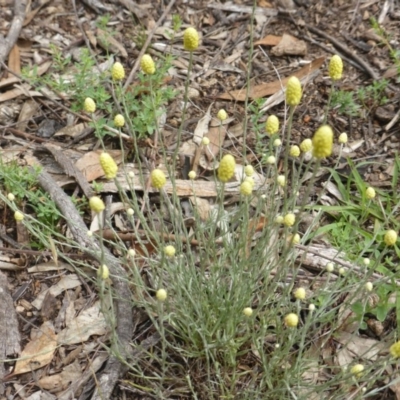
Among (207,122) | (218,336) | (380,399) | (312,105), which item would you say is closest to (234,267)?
(218,336)

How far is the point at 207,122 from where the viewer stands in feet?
10.4

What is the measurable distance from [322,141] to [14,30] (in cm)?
275

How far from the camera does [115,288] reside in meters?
2.40

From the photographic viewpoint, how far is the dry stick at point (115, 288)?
84.6 inches

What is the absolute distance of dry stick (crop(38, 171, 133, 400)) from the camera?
2148 millimetres

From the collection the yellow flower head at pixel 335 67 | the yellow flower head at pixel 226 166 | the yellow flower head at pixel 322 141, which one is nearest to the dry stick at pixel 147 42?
the yellow flower head at pixel 335 67

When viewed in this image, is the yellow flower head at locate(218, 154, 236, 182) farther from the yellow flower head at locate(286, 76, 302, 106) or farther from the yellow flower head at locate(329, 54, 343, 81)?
the yellow flower head at locate(329, 54, 343, 81)

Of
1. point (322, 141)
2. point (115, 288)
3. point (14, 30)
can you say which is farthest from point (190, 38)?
point (14, 30)

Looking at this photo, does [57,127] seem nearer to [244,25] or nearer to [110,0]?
[110,0]

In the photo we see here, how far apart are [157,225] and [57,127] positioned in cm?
86

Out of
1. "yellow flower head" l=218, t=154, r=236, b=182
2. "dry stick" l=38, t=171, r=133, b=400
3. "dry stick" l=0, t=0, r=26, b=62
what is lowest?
"dry stick" l=38, t=171, r=133, b=400

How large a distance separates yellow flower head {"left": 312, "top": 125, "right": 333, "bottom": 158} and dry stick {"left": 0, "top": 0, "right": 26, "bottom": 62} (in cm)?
251

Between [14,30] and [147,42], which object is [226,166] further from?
[14,30]

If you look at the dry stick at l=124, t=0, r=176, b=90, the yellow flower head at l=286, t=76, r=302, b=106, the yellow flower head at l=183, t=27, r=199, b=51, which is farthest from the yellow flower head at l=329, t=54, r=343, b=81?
the dry stick at l=124, t=0, r=176, b=90
